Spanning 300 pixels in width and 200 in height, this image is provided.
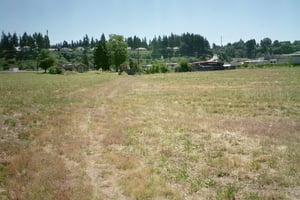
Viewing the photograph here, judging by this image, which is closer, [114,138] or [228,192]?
[228,192]

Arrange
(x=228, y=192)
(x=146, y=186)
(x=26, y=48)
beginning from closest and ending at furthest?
1. (x=228, y=192)
2. (x=146, y=186)
3. (x=26, y=48)

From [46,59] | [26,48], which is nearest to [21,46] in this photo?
[26,48]

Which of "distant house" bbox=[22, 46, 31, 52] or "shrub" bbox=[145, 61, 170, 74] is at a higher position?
"distant house" bbox=[22, 46, 31, 52]

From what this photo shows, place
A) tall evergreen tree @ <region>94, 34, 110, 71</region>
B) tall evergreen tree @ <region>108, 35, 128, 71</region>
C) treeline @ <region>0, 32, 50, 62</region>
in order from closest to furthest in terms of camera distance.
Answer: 1. tall evergreen tree @ <region>94, 34, 110, 71</region>
2. tall evergreen tree @ <region>108, 35, 128, 71</region>
3. treeline @ <region>0, 32, 50, 62</region>

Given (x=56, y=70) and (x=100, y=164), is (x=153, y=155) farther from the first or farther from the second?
(x=56, y=70)

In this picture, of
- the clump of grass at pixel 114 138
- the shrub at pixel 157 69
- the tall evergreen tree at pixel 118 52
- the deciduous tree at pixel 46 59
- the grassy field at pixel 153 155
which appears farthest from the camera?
the tall evergreen tree at pixel 118 52

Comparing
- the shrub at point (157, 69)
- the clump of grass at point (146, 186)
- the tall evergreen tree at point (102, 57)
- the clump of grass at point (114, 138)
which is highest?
the tall evergreen tree at point (102, 57)

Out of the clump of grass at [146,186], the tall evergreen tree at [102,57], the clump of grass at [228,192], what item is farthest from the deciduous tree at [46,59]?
the clump of grass at [228,192]

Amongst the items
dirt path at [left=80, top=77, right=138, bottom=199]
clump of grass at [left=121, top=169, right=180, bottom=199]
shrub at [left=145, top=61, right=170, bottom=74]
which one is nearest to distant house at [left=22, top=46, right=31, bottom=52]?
shrub at [left=145, top=61, right=170, bottom=74]

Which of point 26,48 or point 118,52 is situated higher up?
point 26,48

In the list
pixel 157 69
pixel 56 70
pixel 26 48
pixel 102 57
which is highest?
pixel 26 48

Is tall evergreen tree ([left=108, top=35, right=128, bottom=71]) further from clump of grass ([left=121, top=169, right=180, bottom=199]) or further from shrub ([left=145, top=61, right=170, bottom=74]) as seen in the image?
clump of grass ([left=121, top=169, right=180, bottom=199])

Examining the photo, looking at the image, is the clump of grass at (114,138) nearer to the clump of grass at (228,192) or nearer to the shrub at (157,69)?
the clump of grass at (228,192)

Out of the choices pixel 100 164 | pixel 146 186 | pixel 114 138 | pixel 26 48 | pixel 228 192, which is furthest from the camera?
pixel 26 48
